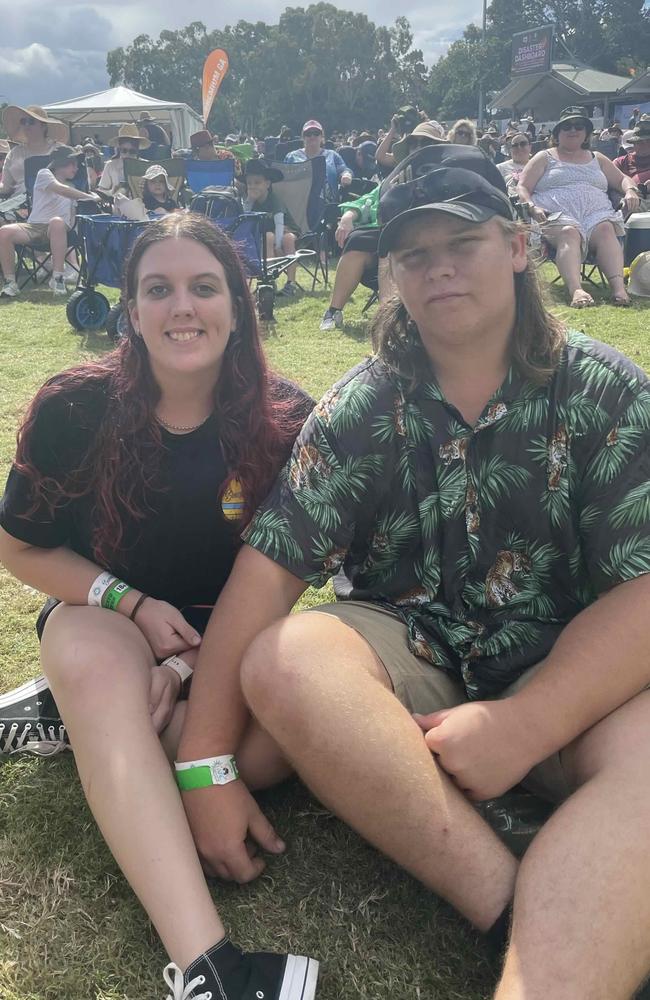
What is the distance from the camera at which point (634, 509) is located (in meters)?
1.57

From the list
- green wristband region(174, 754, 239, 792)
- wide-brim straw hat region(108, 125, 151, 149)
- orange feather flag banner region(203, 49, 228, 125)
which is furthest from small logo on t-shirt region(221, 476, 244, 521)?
orange feather flag banner region(203, 49, 228, 125)

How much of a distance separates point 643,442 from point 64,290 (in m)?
8.72

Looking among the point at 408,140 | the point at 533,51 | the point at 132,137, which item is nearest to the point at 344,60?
the point at 533,51

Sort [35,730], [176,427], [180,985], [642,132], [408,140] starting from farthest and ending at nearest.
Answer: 1. [642,132]
2. [408,140]
3. [35,730]
4. [176,427]
5. [180,985]

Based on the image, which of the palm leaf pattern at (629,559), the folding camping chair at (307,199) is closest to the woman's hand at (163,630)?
the palm leaf pattern at (629,559)

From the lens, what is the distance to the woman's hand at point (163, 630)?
1.89 metres

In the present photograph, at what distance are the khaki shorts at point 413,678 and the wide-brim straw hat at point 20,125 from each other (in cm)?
930

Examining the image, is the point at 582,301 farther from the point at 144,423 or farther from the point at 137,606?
the point at 137,606

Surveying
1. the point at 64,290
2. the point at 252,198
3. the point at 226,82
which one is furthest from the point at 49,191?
the point at 226,82

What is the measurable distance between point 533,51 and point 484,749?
51383 millimetres

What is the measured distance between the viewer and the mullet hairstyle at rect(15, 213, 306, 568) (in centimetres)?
193

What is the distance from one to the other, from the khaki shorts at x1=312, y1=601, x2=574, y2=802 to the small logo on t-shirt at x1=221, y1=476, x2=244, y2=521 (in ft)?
1.13

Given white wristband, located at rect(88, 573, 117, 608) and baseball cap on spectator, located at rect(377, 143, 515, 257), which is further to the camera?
white wristband, located at rect(88, 573, 117, 608)

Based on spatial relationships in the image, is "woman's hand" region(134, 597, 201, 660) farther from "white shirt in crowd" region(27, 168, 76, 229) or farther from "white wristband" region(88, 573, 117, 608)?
"white shirt in crowd" region(27, 168, 76, 229)
